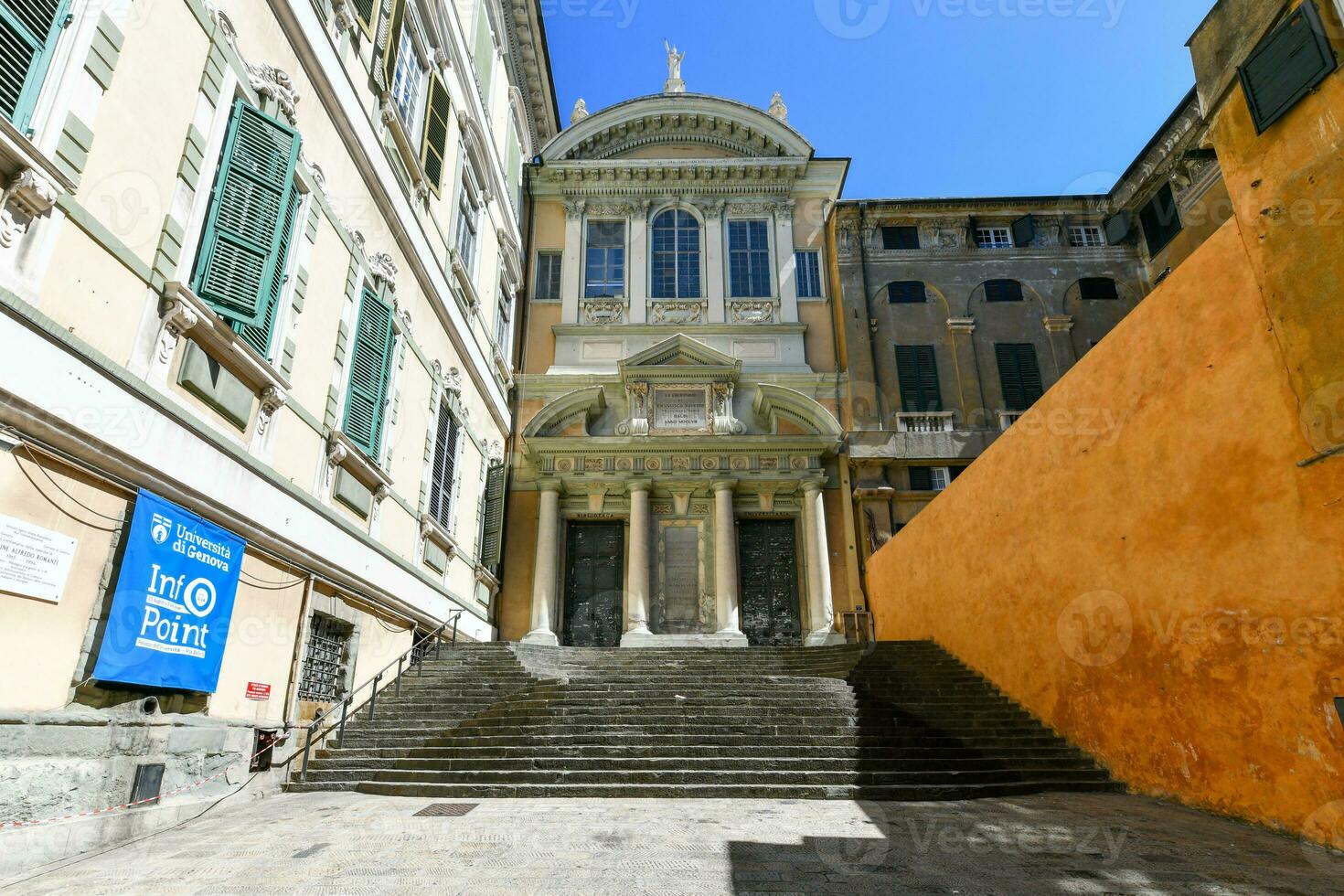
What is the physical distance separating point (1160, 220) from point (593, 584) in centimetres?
1541

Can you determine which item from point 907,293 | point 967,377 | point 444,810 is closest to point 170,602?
point 444,810

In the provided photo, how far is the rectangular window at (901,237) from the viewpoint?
18.5 m

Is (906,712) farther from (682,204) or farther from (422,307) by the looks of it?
(682,204)

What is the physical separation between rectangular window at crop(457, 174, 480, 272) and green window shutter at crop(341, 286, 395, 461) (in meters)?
3.88

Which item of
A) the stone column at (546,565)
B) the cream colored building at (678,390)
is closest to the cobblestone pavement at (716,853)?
the stone column at (546,565)

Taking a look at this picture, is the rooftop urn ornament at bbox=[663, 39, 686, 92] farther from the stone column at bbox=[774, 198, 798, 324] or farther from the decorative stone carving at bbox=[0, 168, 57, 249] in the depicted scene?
the decorative stone carving at bbox=[0, 168, 57, 249]

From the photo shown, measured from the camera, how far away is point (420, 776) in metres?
7.38

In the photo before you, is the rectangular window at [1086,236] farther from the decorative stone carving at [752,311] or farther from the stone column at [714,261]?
the stone column at [714,261]

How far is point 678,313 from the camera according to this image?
59.3 ft

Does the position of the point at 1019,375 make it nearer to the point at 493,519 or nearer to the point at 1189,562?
the point at 1189,562

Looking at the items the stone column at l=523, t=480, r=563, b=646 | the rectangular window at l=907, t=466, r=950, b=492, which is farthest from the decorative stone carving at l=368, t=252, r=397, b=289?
the rectangular window at l=907, t=466, r=950, b=492

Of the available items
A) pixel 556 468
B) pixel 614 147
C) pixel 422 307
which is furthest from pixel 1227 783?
pixel 614 147

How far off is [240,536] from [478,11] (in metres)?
12.5

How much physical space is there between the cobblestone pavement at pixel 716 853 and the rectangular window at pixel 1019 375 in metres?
11.8
